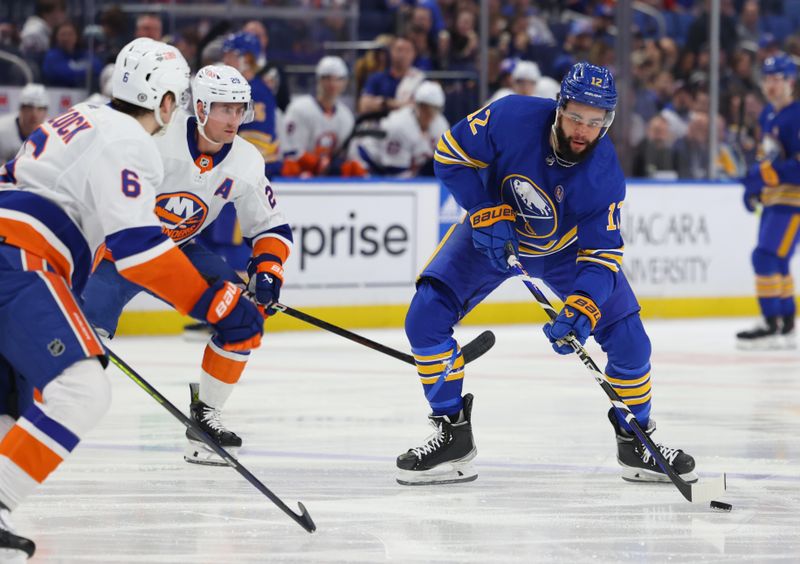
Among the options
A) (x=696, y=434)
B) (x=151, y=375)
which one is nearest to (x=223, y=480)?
(x=696, y=434)

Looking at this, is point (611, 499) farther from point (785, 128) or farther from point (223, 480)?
point (785, 128)

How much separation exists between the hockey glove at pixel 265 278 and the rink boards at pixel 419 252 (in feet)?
12.2

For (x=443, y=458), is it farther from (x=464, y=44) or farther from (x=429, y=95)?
(x=464, y=44)

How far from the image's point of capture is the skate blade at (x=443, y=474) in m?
4.42

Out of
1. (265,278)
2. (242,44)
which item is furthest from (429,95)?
(265,278)

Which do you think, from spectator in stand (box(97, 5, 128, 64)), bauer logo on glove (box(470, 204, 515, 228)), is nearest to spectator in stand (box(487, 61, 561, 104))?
spectator in stand (box(97, 5, 128, 64))

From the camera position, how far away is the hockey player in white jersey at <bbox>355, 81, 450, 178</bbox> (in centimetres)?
918

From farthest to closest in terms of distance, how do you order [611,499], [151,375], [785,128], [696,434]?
[785,128] < [151,375] < [696,434] < [611,499]

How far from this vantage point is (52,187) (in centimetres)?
334

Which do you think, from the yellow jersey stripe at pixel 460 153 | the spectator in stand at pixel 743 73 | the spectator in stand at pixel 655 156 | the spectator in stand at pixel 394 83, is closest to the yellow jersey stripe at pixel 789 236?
the spectator in stand at pixel 655 156

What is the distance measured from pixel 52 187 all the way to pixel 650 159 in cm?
723

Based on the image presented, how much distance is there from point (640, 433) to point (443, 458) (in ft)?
1.92

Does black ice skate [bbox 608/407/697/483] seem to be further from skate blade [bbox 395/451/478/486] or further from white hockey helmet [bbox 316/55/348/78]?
white hockey helmet [bbox 316/55/348/78]

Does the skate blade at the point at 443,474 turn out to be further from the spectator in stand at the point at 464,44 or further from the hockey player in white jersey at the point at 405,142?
the spectator in stand at the point at 464,44
